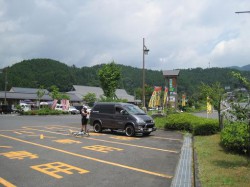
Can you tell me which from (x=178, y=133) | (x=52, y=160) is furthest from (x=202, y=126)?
(x=52, y=160)

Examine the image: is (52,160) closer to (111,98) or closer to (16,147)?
(16,147)

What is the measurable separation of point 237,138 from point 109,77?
2109cm

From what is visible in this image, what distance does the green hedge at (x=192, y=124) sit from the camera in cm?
1664

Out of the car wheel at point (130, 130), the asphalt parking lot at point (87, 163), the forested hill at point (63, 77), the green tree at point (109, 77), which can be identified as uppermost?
the forested hill at point (63, 77)

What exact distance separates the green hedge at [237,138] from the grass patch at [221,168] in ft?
1.08

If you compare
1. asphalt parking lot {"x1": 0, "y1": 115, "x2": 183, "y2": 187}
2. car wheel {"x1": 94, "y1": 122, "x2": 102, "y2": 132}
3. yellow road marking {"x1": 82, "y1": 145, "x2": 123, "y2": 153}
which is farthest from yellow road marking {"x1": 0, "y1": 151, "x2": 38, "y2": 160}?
car wheel {"x1": 94, "y1": 122, "x2": 102, "y2": 132}

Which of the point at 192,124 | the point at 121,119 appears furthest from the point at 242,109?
the point at 192,124

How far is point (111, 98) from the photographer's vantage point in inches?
1122

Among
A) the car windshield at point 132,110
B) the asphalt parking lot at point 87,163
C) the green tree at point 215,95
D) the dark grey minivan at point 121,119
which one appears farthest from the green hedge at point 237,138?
the car windshield at point 132,110

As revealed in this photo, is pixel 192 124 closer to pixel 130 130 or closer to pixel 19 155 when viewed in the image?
pixel 130 130

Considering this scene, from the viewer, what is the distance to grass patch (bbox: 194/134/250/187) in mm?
6789

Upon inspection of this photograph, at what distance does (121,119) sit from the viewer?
693 inches

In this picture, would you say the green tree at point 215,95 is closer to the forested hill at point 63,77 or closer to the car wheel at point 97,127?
the car wheel at point 97,127

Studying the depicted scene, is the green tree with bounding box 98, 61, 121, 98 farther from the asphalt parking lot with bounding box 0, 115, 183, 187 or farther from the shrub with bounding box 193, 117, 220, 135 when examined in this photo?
the asphalt parking lot with bounding box 0, 115, 183, 187
